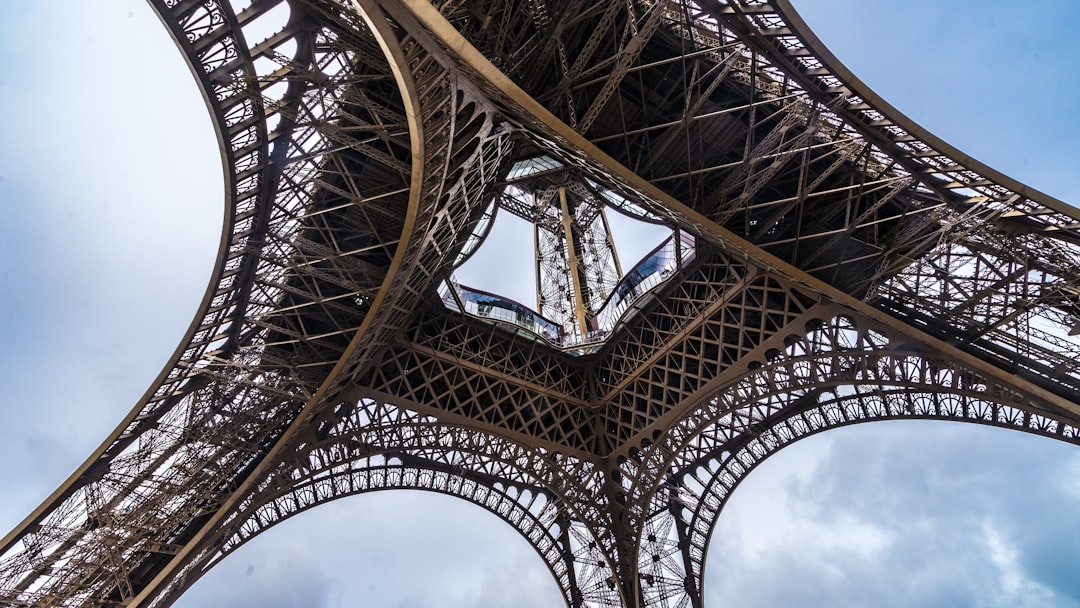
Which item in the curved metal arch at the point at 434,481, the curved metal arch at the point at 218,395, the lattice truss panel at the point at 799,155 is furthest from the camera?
the curved metal arch at the point at 434,481

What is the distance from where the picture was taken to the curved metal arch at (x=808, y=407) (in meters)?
15.3

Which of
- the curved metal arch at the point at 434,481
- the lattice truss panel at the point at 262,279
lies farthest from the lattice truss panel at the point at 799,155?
the curved metal arch at the point at 434,481

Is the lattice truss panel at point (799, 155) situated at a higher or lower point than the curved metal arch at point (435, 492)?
higher

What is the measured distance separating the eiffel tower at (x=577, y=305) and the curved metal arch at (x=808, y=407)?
0.10 m

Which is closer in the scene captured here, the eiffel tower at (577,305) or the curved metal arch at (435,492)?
the eiffel tower at (577,305)

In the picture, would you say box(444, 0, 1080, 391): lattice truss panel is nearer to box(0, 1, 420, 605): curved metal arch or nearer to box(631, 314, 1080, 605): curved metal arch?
box(631, 314, 1080, 605): curved metal arch

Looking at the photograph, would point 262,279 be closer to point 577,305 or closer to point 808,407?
point 577,305

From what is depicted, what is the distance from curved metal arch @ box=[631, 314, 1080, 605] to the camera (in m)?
15.3

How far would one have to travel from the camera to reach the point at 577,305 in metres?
27.6

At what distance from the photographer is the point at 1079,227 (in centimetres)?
1201

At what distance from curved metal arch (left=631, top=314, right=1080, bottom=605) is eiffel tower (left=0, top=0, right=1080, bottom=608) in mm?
98

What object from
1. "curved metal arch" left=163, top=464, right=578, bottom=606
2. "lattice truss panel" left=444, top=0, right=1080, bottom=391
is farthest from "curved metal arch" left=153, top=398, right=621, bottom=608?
"lattice truss panel" left=444, top=0, right=1080, bottom=391

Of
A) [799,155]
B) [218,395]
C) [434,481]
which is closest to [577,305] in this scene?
[434,481]

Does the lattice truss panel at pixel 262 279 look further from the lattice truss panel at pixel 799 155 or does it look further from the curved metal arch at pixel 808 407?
the curved metal arch at pixel 808 407
